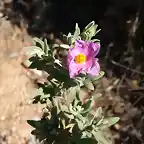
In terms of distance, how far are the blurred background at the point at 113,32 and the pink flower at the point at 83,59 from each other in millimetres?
1123

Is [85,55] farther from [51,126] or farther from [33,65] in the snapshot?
[51,126]

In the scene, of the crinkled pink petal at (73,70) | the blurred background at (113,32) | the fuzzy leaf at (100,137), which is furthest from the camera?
the blurred background at (113,32)

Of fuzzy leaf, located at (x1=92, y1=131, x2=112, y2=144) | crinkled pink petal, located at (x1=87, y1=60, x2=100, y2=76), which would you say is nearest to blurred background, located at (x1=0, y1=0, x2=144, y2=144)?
fuzzy leaf, located at (x1=92, y1=131, x2=112, y2=144)

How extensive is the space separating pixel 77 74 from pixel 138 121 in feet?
3.94

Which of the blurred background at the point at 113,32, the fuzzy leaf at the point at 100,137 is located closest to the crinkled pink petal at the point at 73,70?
the fuzzy leaf at the point at 100,137

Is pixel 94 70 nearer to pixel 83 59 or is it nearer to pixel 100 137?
pixel 83 59

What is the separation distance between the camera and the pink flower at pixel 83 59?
1585mm

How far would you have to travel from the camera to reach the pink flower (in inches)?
62.4

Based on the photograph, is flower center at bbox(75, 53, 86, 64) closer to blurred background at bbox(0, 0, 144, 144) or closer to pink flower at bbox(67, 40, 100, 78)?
pink flower at bbox(67, 40, 100, 78)

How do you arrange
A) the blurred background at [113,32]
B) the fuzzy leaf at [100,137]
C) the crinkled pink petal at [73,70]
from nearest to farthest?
the crinkled pink petal at [73,70] → the fuzzy leaf at [100,137] → the blurred background at [113,32]

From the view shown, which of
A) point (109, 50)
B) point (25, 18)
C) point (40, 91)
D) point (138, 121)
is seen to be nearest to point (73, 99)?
Result: point (40, 91)

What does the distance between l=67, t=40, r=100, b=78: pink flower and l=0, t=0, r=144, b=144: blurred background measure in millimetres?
1123

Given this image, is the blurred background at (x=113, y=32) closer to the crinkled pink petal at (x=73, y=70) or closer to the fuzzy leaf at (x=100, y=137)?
the fuzzy leaf at (x=100, y=137)

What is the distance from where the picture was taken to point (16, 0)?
3.17 metres
